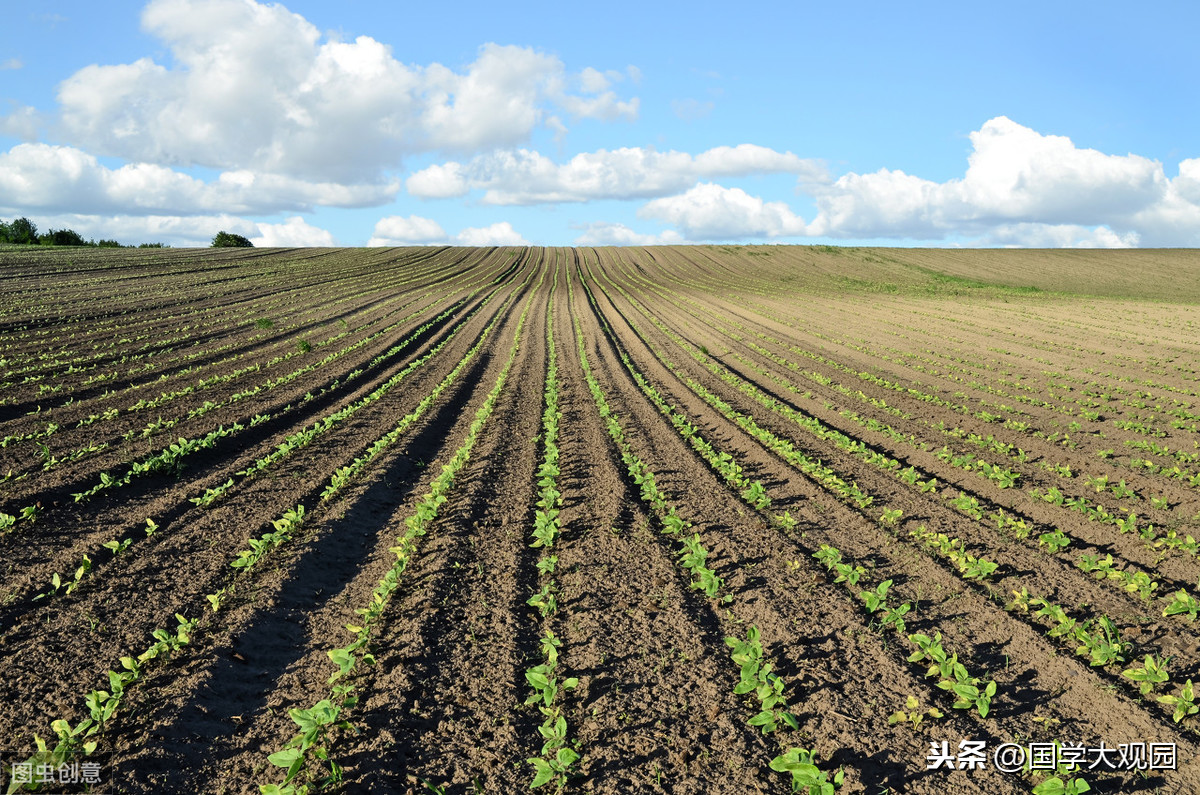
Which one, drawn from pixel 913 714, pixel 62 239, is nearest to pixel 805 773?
pixel 913 714

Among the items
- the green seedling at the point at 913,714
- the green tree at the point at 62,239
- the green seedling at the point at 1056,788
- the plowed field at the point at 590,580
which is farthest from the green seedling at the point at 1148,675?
the green tree at the point at 62,239

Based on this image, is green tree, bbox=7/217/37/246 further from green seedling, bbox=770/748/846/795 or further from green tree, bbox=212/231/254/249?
green seedling, bbox=770/748/846/795

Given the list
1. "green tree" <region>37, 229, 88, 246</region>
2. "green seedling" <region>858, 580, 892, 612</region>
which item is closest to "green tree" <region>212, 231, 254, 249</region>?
"green tree" <region>37, 229, 88, 246</region>

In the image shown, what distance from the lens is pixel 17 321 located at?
21.8 metres

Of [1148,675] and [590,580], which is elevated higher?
[590,580]

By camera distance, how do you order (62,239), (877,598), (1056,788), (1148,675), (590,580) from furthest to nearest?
(62,239) → (590,580) → (877,598) → (1148,675) → (1056,788)

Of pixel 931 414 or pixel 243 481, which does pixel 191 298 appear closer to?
pixel 243 481

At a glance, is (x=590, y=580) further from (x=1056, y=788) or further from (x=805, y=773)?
(x=1056, y=788)

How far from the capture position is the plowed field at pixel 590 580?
4.40m

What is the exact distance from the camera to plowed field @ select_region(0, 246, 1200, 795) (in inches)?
173

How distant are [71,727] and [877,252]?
268 ft

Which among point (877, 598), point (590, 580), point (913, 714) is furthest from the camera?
point (590, 580)

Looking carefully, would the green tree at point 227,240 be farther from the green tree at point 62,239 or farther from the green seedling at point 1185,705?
the green seedling at point 1185,705

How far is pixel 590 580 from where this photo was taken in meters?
6.72
